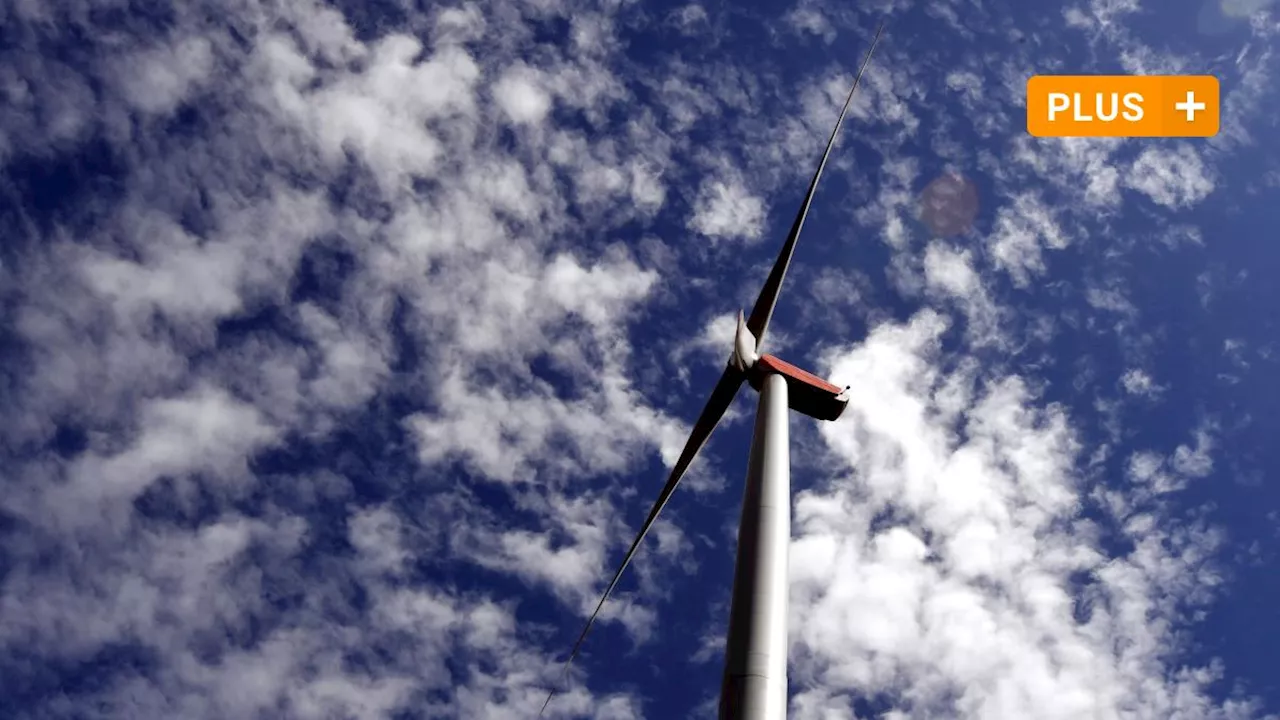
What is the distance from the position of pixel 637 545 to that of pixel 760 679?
63.0 feet

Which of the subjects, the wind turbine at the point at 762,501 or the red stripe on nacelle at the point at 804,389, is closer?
the wind turbine at the point at 762,501

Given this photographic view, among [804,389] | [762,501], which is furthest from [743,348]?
[762,501]

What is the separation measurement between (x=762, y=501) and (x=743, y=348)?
470 inches

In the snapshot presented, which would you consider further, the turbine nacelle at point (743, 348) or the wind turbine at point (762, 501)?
the turbine nacelle at point (743, 348)

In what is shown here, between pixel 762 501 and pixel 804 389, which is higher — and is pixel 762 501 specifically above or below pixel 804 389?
below

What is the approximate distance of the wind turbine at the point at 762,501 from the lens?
2003cm

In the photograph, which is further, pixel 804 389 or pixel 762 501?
Result: pixel 804 389

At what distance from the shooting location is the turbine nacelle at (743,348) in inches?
1415

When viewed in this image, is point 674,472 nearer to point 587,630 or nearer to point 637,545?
Result: point 637,545

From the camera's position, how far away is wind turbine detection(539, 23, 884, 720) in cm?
2003

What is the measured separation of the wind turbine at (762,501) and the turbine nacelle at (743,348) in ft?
0.13

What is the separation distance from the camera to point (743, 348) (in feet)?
118

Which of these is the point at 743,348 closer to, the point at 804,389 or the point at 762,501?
the point at 804,389

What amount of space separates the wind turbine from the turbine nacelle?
4 cm
